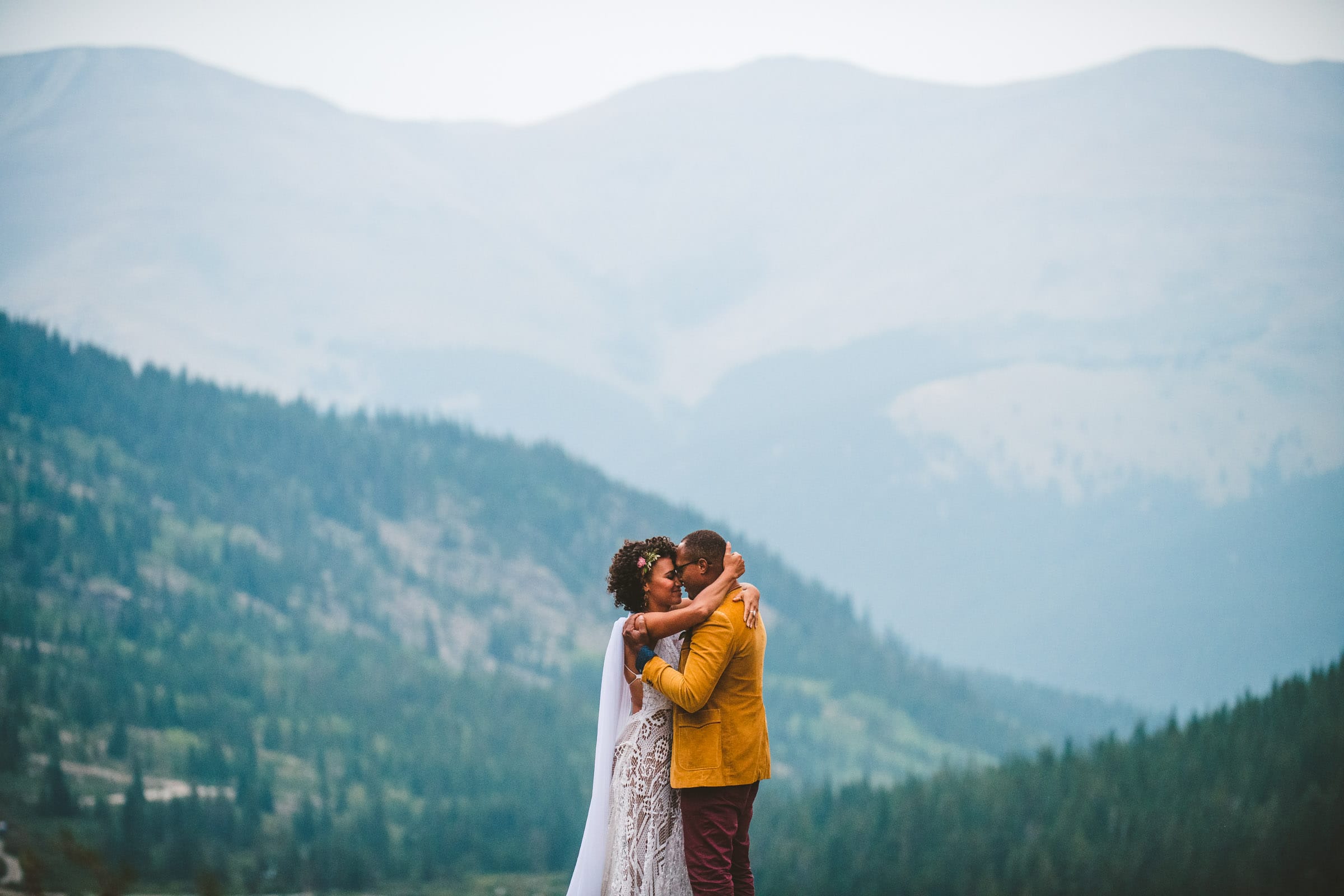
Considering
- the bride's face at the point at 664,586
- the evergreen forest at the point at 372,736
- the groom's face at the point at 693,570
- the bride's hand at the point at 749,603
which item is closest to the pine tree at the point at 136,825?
the evergreen forest at the point at 372,736

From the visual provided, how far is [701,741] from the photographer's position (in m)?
9.02

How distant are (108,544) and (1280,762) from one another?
122m

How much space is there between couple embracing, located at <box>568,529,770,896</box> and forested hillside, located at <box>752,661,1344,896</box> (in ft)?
199

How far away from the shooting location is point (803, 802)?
122 metres

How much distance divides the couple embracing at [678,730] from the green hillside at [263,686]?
97.3 metres

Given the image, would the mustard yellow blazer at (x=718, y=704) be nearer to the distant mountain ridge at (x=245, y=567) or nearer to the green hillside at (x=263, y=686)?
the green hillside at (x=263, y=686)

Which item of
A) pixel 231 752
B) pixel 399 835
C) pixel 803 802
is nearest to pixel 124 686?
pixel 231 752

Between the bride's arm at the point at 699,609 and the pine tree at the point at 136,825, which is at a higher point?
the bride's arm at the point at 699,609

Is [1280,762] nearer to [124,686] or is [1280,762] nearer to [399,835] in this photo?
[399,835]

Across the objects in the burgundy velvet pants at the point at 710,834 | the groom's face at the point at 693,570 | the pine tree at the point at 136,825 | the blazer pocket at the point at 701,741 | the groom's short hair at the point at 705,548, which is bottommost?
the pine tree at the point at 136,825

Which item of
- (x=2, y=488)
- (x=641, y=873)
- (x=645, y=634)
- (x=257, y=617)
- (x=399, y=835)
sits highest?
(x=2, y=488)

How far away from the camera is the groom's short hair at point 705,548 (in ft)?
29.9

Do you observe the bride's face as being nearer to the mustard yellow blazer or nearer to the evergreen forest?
the mustard yellow blazer

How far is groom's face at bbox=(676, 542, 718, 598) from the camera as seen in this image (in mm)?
9102
